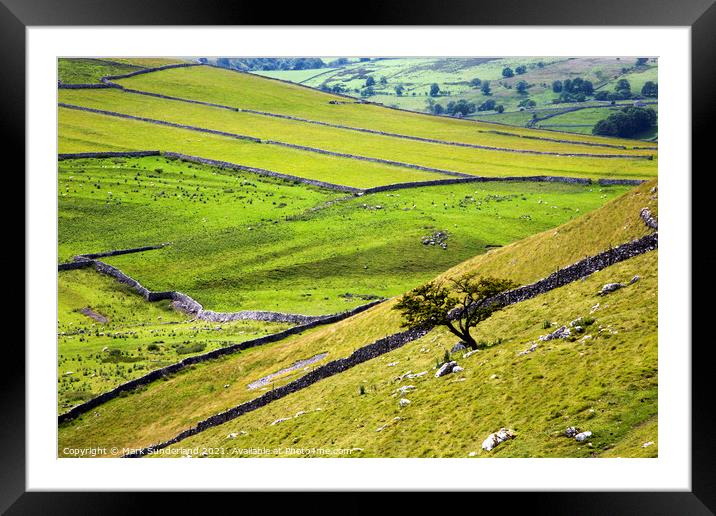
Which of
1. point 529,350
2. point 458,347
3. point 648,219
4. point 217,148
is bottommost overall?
point 458,347

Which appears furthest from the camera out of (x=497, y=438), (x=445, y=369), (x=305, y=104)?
(x=305, y=104)

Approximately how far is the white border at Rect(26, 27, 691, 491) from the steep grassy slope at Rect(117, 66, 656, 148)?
53.2m

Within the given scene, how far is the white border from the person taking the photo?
16500 mm

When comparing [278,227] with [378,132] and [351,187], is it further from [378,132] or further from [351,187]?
[378,132]

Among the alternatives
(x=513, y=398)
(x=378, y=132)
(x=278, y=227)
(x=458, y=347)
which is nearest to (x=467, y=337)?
(x=458, y=347)

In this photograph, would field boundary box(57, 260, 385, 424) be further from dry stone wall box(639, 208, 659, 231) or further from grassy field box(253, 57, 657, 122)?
grassy field box(253, 57, 657, 122)

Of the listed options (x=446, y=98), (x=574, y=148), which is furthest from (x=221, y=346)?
(x=446, y=98)

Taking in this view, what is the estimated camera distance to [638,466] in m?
16.3

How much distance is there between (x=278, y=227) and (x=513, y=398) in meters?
34.3

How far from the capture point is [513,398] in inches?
746

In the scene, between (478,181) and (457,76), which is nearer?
(478,181)
